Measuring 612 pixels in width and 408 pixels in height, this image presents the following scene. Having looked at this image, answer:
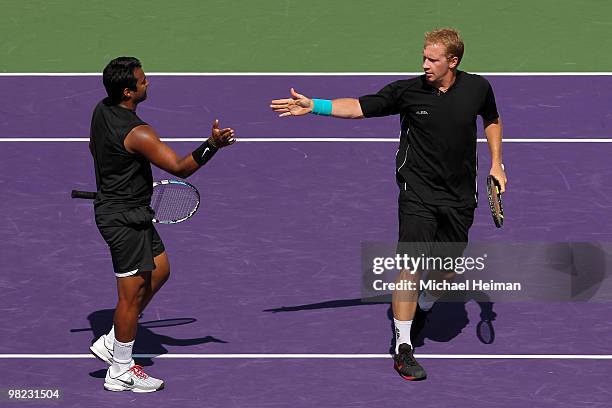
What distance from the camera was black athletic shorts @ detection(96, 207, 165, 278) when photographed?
11.7m

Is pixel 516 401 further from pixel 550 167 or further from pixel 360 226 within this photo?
pixel 550 167

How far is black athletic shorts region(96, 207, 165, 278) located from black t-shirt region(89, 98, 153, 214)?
0.07m

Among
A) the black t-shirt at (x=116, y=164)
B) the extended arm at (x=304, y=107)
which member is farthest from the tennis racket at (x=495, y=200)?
the black t-shirt at (x=116, y=164)

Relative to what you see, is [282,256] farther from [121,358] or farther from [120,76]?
[120,76]

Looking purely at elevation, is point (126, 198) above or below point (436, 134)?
below

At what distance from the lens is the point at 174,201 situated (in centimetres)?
1259

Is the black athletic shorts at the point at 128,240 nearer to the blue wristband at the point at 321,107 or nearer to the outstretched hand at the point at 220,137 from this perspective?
the outstretched hand at the point at 220,137

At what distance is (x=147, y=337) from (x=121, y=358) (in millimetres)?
1060

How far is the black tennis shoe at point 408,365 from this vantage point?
12.0 metres

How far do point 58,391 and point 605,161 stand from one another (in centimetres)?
691
